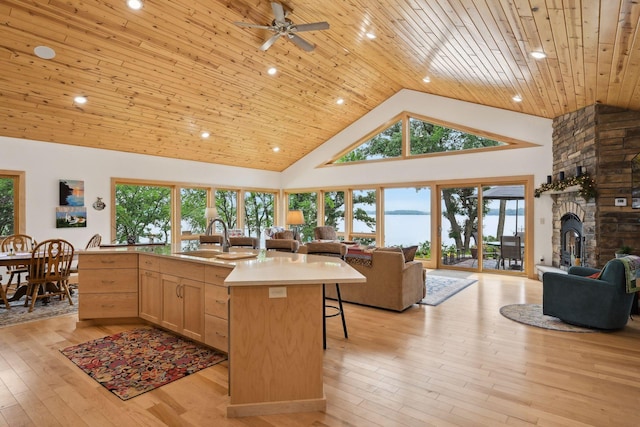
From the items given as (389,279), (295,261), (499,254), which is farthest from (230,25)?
(499,254)

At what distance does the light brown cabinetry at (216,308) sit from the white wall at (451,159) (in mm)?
6401

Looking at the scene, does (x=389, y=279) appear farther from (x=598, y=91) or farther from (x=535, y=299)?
(x=598, y=91)

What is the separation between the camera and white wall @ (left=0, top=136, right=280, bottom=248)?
19.9 feet

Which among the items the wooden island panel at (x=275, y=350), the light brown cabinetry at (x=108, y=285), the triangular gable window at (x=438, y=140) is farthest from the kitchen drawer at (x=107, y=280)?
the triangular gable window at (x=438, y=140)

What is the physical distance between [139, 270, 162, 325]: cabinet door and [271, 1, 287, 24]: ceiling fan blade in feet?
10.7

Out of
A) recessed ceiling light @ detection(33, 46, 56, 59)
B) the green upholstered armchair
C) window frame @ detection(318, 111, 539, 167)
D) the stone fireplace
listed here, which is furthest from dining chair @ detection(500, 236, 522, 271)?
recessed ceiling light @ detection(33, 46, 56, 59)

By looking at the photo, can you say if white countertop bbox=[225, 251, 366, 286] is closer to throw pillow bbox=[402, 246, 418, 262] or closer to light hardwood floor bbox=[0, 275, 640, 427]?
light hardwood floor bbox=[0, 275, 640, 427]

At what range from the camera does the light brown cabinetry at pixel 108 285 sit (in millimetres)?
4031

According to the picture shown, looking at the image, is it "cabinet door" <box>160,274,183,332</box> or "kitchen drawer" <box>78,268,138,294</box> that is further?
"kitchen drawer" <box>78,268,138,294</box>

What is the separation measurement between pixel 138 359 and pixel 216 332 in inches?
28.7

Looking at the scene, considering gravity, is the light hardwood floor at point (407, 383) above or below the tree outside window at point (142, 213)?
below

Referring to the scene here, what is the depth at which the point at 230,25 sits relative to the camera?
4918 millimetres

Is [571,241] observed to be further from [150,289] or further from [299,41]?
[150,289]

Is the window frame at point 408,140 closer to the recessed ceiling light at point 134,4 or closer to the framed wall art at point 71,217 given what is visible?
the framed wall art at point 71,217
